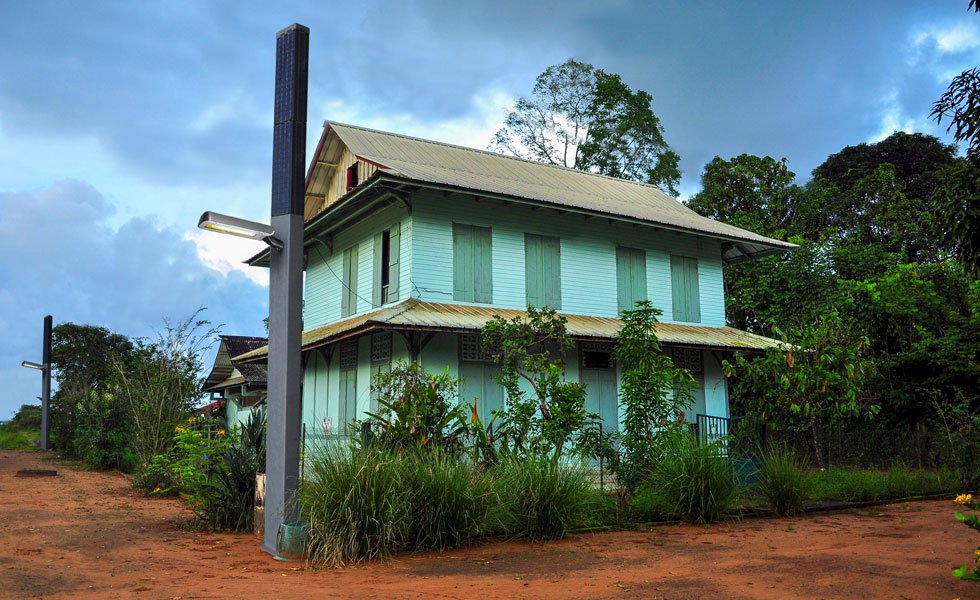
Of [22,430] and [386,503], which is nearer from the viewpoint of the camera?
[386,503]

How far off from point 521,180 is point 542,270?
3166 millimetres

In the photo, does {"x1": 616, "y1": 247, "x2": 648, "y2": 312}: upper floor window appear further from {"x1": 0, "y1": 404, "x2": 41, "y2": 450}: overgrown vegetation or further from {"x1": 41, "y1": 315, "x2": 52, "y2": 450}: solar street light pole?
{"x1": 0, "y1": 404, "x2": 41, "y2": 450}: overgrown vegetation

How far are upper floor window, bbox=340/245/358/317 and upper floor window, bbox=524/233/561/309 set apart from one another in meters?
4.03

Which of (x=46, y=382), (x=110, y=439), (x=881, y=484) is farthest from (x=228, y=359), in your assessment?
(x=881, y=484)

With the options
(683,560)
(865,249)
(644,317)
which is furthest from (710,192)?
(683,560)

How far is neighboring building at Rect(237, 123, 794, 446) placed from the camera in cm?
1548

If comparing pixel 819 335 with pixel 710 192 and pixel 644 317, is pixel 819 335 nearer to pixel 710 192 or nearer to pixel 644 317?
pixel 644 317

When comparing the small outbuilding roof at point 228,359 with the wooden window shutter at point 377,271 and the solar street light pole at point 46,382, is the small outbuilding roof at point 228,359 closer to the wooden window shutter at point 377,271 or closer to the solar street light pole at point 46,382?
the solar street light pole at point 46,382

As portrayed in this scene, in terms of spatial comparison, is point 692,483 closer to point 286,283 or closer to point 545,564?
point 545,564

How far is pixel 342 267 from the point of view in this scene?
18.8 meters

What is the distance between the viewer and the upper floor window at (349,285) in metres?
18.0

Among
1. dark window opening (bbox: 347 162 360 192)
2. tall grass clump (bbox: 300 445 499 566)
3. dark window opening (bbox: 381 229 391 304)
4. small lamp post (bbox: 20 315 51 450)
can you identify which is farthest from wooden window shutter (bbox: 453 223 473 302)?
small lamp post (bbox: 20 315 51 450)

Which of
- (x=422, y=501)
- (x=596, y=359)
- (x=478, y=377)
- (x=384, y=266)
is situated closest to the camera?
(x=422, y=501)

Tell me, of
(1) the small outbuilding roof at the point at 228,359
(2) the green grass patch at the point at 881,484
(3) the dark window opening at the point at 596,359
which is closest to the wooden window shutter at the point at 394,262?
(3) the dark window opening at the point at 596,359
